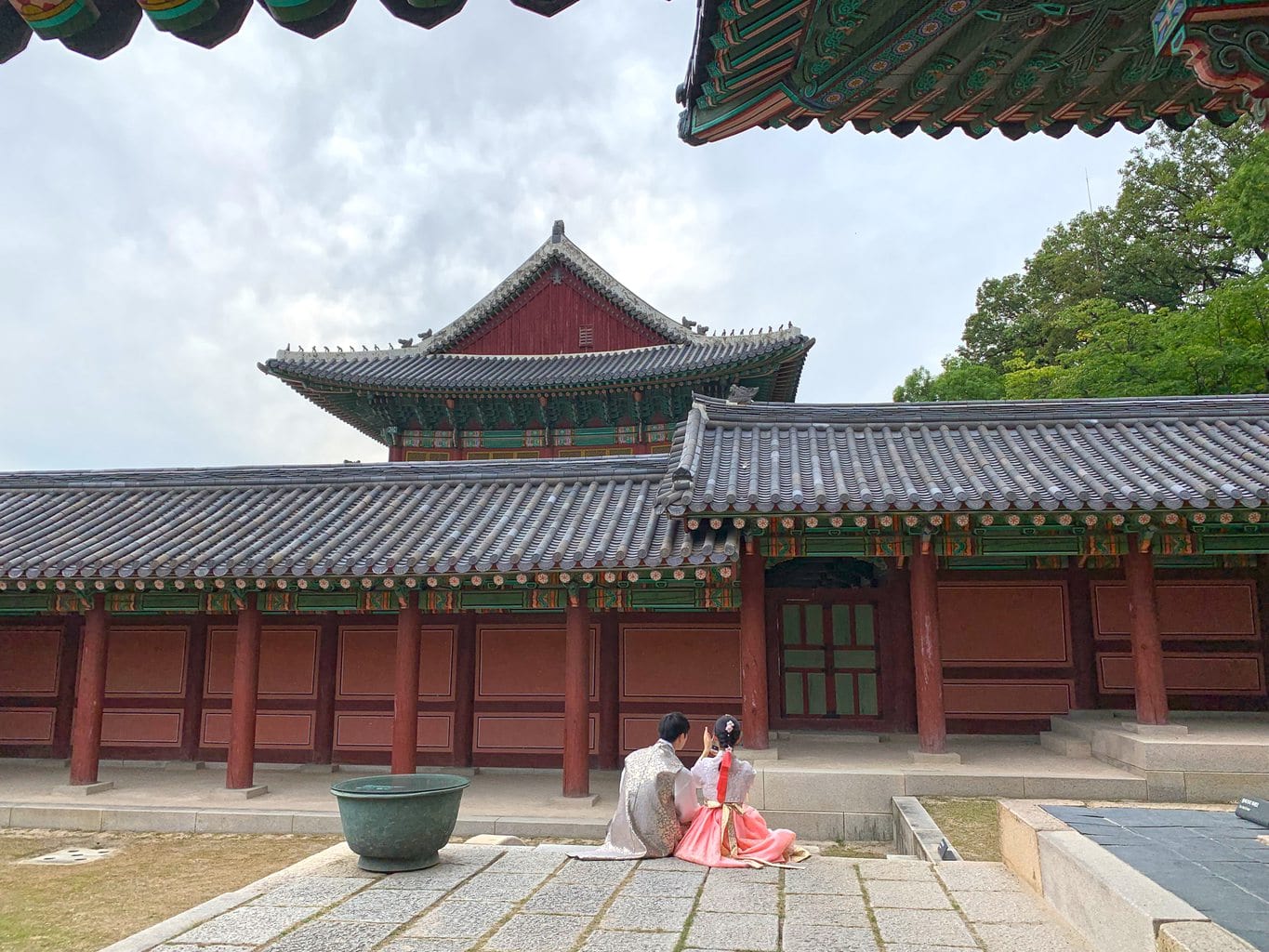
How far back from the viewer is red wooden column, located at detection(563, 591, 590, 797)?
1027 centimetres

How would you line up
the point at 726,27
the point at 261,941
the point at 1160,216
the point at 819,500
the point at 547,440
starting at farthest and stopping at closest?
1. the point at 1160,216
2. the point at 547,440
3. the point at 819,500
4. the point at 261,941
5. the point at 726,27

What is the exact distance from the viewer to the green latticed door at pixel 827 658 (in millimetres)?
11852

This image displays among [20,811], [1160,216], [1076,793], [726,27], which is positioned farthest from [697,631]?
[1160,216]

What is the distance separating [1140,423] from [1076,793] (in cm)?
542

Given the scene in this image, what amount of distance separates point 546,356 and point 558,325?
3.42 feet

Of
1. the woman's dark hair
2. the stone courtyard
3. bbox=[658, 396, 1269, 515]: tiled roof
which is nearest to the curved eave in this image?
bbox=[658, 396, 1269, 515]: tiled roof

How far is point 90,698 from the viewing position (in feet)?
36.8

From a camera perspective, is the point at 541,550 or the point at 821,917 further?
the point at 541,550

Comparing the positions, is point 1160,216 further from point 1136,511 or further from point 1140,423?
point 1136,511

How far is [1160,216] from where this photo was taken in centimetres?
2983

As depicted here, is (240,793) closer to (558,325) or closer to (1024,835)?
(1024,835)

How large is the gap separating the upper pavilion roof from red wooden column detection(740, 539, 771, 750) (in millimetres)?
8025

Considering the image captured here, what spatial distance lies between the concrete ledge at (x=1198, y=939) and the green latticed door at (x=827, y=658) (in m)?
8.37

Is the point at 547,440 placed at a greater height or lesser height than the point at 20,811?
greater
